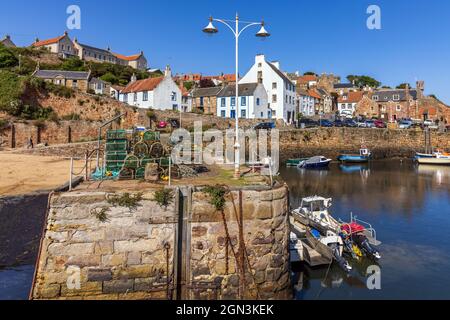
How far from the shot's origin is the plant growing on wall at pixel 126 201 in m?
8.82

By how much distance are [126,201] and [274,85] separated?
5199 cm

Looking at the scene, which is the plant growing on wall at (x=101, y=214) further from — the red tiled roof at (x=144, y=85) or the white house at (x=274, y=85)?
the white house at (x=274, y=85)

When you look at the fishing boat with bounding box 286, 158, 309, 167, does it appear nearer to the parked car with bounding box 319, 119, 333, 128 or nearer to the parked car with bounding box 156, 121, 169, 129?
the parked car with bounding box 319, 119, 333, 128

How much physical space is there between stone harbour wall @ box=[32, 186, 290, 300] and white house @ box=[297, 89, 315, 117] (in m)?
62.0

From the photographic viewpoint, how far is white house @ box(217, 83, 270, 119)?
5322 cm

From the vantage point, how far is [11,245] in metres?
13.4

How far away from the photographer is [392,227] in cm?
1894

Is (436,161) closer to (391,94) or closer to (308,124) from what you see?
(308,124)

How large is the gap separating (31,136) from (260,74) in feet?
124

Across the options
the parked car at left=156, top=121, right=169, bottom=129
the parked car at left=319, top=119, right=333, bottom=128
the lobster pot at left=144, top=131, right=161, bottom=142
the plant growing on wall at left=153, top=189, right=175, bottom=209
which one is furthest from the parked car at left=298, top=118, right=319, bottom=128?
the plant growing on wall at left=153, top=189, right=175, bottom=209

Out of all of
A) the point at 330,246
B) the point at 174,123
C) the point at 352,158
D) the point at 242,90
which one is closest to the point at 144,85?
the point at 174,123

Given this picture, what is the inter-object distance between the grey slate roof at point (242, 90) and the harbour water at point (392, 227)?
17.1 meters

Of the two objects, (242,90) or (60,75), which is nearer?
(60,75)
